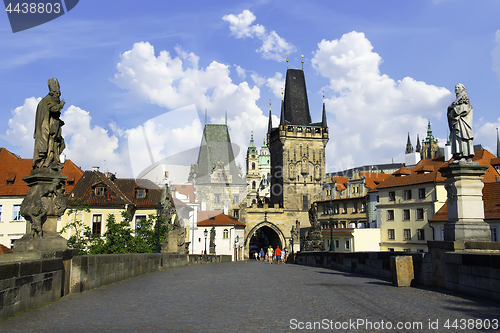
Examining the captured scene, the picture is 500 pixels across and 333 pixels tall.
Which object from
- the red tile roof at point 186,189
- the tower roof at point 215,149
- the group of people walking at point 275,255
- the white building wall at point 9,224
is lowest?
Result: the group of people walking at point 275,255

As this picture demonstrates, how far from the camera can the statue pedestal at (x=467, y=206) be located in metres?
8.84

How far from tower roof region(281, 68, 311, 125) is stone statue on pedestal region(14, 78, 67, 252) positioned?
74425mm

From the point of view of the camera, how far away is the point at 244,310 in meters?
6.89

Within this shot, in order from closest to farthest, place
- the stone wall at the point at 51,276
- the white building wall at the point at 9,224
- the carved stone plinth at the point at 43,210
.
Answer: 1. the stone wall at the point at 51,276
2. the carved stone plinth at the point at 43,210
3. the white building wall at the point at 9,224

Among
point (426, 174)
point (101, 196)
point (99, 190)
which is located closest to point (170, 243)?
point (101, 196)

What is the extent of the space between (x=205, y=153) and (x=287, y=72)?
122 ft

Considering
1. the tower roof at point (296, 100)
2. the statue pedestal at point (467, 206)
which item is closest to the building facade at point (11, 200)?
the statue pedestal at point (467, 206)

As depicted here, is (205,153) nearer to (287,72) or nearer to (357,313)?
(287,72)

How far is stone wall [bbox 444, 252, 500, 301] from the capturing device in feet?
23.0

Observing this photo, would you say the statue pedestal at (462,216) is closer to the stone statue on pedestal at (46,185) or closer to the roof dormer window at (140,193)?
the stone statue on pedestal at (46,185)

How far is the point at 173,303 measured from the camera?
771cm

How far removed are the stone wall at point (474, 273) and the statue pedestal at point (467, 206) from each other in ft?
2.12

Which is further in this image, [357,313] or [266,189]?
[266,189]

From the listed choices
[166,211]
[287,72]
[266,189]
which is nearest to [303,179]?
[287,72]
